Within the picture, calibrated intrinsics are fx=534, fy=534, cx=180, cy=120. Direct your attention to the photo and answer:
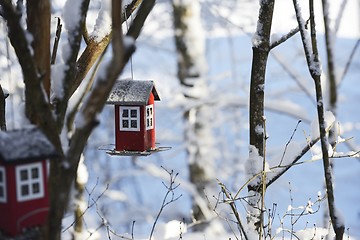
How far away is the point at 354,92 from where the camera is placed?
843cm

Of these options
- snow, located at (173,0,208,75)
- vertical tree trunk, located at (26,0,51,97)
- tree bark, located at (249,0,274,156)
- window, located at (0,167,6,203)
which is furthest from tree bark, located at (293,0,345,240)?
snow, located at (173,0,208,75)

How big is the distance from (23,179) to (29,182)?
14 millimetres

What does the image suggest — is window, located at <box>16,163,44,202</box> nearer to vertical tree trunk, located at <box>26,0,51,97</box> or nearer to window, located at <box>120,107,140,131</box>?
vertical tree trunk, located at <box>26,0,51,97</box>

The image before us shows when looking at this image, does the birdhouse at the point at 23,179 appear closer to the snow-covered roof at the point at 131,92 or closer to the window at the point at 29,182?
the window at the point at 29,182

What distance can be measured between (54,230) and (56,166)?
129 millimetres

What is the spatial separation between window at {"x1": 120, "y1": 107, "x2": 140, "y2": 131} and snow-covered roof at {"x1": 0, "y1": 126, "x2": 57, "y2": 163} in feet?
2.68

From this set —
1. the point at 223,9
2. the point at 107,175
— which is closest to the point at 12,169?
the point at 223,9

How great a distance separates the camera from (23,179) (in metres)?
0.98

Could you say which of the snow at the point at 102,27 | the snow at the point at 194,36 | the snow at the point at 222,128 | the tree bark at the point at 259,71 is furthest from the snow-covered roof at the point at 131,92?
the snow at the point at 194,36

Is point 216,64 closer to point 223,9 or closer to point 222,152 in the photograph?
point 222,152

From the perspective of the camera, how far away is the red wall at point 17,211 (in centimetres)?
97

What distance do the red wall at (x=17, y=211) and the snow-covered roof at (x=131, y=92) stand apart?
728 millimetres

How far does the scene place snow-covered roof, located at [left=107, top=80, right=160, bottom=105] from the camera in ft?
5.64

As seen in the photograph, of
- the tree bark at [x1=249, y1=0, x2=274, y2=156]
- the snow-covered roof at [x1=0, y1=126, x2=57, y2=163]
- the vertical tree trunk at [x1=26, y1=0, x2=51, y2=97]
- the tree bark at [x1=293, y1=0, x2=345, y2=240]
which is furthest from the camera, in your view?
the tree bark at [x1=249, y1=0, x2=274, y2=156]
